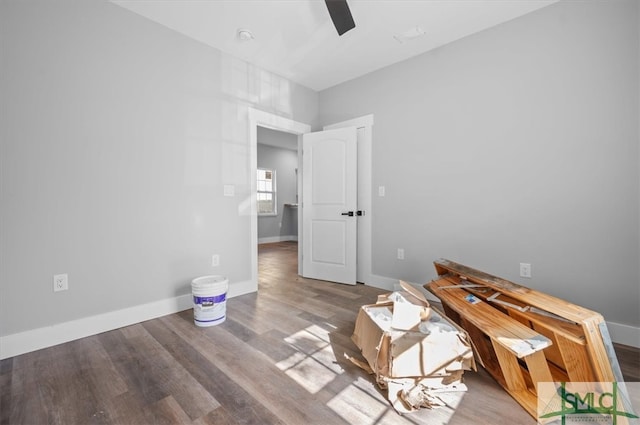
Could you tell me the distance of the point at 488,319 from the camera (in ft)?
5.02

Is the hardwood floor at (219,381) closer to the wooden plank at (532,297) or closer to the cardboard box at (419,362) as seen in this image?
the cardboard box at (419,362)

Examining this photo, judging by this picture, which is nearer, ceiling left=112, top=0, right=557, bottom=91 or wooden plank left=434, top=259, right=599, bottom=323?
wooden plank left=434, top=259, right=599, bottom=323

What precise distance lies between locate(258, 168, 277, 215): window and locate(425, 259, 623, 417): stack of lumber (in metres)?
6.17

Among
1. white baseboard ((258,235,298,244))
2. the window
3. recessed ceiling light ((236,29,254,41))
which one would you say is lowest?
white baseboard ((258,235,298,244))

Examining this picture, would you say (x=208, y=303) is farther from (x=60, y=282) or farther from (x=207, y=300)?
(x=60, y=282)

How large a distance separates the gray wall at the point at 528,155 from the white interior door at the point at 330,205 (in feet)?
1.41

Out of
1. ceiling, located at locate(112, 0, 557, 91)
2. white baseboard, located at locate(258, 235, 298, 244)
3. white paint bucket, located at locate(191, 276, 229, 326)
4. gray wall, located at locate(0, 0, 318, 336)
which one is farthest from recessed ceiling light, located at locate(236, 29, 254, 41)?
white baseboard, located at locate(258, 235, 298, 244)

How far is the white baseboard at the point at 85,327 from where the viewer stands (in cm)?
185

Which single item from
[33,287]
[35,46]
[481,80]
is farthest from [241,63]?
[33,287]

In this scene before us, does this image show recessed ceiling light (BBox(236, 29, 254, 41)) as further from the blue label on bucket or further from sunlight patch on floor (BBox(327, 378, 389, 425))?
sunlight patch on floor (BBox(327, 378, 389, 425))

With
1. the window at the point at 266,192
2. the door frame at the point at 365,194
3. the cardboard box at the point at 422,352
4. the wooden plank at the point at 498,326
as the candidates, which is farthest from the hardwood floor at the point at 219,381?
the window at the point at 266,192

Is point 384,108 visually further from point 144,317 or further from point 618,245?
point 144,317

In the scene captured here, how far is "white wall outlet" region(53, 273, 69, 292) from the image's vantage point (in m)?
2.01

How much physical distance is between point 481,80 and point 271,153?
5.74 meters
